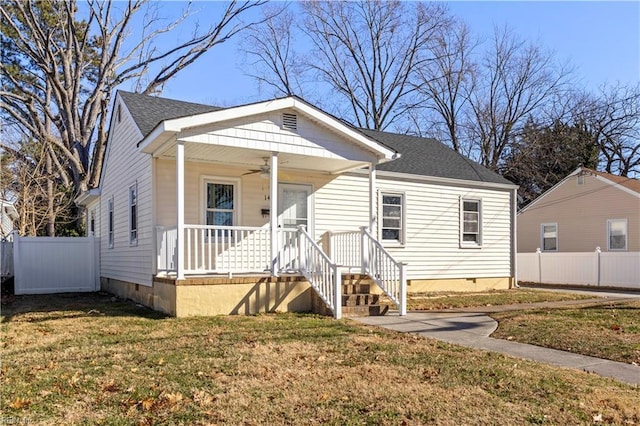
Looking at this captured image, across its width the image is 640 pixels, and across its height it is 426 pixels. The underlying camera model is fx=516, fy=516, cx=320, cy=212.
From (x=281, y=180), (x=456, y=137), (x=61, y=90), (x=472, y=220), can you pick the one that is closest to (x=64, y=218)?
(x=61, y=90)

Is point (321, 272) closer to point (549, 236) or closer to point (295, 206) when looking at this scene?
point (295, 206)

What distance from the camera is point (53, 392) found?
4.64 metres

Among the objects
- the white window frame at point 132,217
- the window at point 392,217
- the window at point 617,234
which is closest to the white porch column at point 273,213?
the white window frame at point 132,217

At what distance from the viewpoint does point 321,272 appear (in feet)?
32.7

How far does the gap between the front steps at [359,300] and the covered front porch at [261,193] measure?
281mm

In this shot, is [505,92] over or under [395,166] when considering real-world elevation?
over

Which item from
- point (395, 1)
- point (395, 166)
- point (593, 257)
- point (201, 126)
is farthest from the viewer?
point (395, 1)

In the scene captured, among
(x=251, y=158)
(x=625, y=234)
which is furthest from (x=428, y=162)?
(x=625, y=234)

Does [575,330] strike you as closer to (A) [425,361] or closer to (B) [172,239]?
(A) [425,361]

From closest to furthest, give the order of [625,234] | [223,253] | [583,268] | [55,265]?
[223,253]
[55,265]
[583,268]
[625,234]

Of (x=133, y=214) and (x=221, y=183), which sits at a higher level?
(x=221, y=183)

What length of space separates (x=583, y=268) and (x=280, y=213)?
12407mm

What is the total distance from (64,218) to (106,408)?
82.6 ft

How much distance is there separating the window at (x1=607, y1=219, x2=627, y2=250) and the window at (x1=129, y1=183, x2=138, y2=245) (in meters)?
18.4
